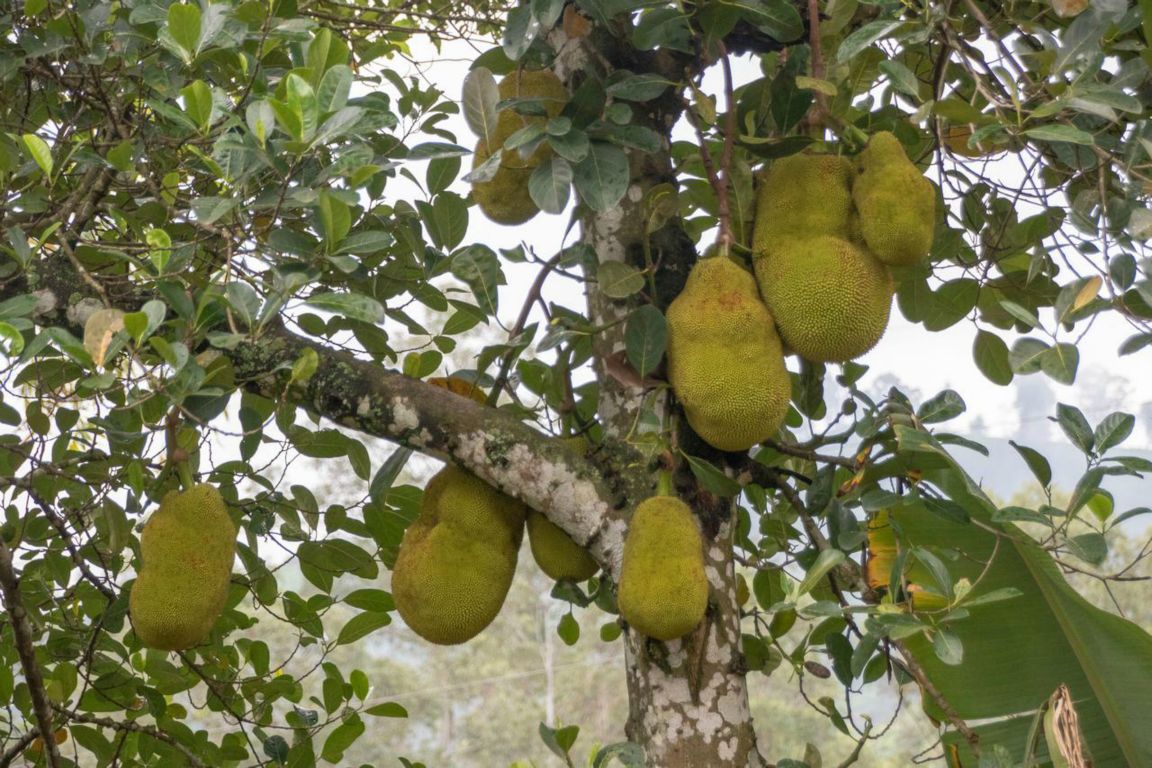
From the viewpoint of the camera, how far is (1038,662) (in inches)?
54.4

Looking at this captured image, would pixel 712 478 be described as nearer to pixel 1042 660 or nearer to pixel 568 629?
pixel 1042 660

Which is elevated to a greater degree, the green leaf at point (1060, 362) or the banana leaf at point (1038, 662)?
the green leaf at point (1060, 362)

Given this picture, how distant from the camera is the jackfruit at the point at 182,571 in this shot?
1.04 metres

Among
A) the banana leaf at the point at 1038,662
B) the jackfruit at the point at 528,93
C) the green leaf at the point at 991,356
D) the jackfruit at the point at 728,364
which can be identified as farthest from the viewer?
the green leaf at the point at 991,356

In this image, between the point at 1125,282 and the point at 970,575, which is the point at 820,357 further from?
the point at 970,575

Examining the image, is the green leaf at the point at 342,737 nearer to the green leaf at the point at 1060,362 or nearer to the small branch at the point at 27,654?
the small branch at the point at 27,654

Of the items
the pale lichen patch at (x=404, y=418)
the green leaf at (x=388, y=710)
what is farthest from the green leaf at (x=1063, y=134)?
the green leaf at (x=388, y=710)

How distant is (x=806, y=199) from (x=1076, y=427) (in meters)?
0.31

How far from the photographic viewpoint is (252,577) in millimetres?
1606

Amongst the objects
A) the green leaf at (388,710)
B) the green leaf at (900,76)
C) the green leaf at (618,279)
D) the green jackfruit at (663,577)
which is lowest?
the green leaf at (388,710)

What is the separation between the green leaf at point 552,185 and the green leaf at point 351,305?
0.18 m

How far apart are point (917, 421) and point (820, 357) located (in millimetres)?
110

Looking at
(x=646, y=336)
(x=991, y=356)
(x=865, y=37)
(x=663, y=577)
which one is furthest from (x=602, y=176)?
(x=991, y=356)

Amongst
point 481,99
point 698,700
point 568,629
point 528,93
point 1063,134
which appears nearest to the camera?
point 1063,134
